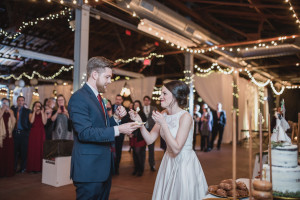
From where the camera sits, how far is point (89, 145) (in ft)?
5.80

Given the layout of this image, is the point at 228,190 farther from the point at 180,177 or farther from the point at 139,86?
the point at 139,86

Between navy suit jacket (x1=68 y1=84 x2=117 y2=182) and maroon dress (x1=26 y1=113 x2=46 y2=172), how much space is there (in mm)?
3726

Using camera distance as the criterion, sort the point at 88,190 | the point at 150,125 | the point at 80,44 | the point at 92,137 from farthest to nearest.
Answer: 1. the point at 150,125
2. the point at 80,44
3. the point at 88,190
4. the point at 92,137

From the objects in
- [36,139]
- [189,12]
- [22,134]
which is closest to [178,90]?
[36,139]

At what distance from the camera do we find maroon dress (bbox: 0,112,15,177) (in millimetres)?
4695

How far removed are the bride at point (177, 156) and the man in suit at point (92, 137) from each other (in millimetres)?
330

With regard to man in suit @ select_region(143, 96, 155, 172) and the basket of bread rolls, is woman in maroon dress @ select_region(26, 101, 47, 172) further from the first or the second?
the basket of bread rolls

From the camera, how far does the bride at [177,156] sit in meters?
1.85

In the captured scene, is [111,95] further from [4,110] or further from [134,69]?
[4,110]

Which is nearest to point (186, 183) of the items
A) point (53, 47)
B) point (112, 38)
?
point (112, 38)

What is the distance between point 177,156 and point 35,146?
396cm

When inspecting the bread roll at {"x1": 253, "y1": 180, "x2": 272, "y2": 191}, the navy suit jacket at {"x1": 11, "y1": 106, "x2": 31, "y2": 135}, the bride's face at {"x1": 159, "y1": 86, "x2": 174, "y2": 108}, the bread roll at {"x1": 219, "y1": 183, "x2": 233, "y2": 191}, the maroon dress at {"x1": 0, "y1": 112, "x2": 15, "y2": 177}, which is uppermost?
the bride's face at {"x1": 159, "y1": 86, "x2": 174, "y2": 108}

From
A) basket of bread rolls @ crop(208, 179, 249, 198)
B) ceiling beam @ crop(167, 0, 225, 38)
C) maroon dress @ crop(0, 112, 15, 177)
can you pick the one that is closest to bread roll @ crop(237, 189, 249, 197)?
basket of bread rolls @ crop(208, 179, 249, 198)

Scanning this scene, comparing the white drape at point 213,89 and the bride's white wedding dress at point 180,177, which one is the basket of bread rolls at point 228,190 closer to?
the bride's white wedding dress at point 180,177
